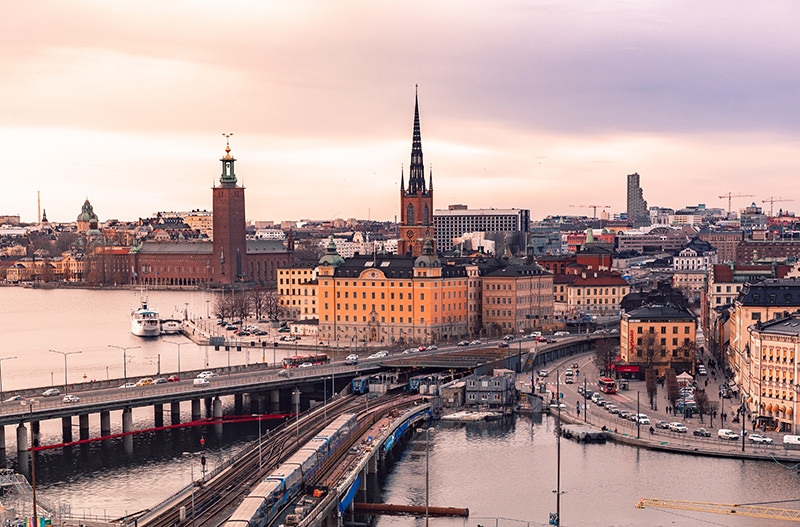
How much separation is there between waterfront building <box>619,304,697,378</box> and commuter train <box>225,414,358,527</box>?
25015 millimetres

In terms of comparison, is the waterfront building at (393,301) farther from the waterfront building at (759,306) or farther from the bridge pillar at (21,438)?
the bridge pillar at (21,438)

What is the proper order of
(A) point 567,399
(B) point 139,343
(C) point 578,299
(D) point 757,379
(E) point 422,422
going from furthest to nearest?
(C) point 578,299 < (B) point 139,343 < (A) point 567,399 < (E) point 422,422 < (D) point 757,379

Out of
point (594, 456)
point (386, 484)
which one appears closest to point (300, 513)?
point (386, 484)

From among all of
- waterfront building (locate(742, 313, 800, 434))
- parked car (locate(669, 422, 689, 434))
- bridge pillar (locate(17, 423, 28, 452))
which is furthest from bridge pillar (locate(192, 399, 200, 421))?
waterfront building (locate(742, 313, 800, 434))

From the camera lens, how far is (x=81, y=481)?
45531mm

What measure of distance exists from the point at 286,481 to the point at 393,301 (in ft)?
157

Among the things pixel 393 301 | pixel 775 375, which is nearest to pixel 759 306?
pixel 775 375

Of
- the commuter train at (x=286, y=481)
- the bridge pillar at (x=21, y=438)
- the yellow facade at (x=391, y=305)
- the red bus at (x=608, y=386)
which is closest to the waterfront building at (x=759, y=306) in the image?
the red bus at (x=608, y=386)

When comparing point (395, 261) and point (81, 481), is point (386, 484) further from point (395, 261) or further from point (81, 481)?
point (395, 261)

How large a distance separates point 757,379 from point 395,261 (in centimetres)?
3755

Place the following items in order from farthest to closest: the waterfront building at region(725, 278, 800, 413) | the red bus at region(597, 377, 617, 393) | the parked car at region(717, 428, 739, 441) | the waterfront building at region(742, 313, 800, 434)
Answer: the red bus at region(597, 377, 617, 393), the waterfront building at region(725, 278, 800, 413), the waterfront building at region(742, 313, 800, 434), the parked car at region(717, 428, 739, 441)

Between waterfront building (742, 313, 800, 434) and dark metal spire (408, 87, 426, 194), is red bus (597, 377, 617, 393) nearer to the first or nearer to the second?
waterfront building (742, 313, 800, 434)

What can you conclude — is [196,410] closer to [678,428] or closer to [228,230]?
[678,428]

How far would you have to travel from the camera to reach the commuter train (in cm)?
3400
